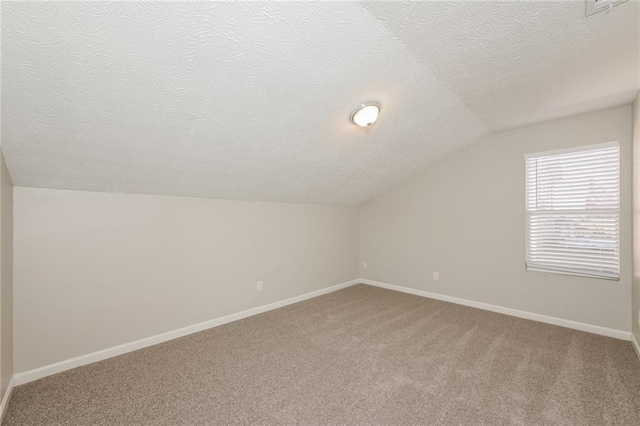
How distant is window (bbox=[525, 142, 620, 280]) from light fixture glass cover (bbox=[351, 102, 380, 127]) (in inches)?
90.8

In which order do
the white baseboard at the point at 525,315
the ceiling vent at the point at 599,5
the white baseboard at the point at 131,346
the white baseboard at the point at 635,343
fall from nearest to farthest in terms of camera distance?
the ceiling vent at the point at 599,5
the white baseboard at the point at 131,346
the white baseboard at the point at 635,343
the white baseboard at the point at 525,315

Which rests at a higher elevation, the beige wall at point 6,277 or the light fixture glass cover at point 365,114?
the light fixture glass cover at point 365,114

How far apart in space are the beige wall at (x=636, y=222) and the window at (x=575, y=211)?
7.4 inches

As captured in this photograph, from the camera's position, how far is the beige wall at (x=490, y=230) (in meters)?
2.95

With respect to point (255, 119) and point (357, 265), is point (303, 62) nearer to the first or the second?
point (255, 119)

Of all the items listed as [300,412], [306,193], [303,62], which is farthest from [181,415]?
Result: [306,193]

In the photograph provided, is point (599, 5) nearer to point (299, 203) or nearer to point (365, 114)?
point (365, 114)

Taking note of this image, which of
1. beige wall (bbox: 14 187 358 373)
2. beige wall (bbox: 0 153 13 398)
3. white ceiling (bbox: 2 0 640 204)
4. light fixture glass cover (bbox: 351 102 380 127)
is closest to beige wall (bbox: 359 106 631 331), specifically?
white ceiling (bbox: 2 0 640 204)

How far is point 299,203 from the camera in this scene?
13.6ft

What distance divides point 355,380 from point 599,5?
8.85ft

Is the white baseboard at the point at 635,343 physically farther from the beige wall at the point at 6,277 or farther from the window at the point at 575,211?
the beige wall at the point at 6,277

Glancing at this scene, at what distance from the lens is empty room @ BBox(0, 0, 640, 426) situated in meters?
1.53

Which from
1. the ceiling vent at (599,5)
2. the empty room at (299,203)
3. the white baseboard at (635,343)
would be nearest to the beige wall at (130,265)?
the empty room at (299,203)

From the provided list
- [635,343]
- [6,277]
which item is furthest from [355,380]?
[635,343]
